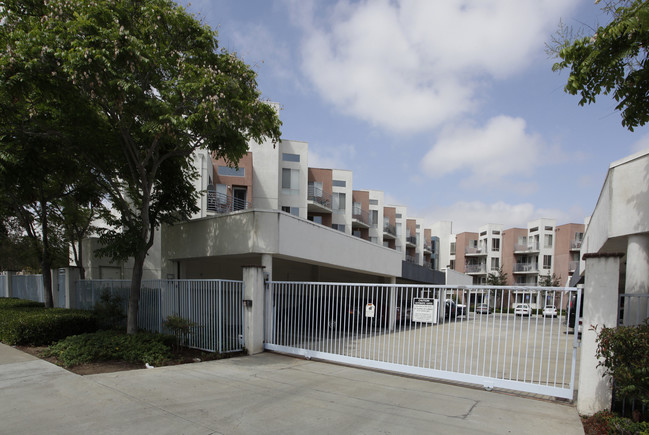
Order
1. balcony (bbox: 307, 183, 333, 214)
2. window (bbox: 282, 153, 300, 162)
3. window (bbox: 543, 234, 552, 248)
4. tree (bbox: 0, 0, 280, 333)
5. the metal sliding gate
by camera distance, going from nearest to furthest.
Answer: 1. the metal sliding gate
2. tree (bbox: 0, 0, 280, 333)
3. window (bbox: 282, 153, 300, 162)
4. balcony (bbox: 307, 183, 333, 214)
5. window (bbox: 543, 234, 552, 248)

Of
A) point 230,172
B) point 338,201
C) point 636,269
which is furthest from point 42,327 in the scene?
point 338,201

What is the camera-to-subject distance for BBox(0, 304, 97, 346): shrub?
10969mm

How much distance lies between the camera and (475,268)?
68.4 metres

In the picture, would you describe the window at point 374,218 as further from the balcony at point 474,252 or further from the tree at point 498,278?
the balcony at point 474,252

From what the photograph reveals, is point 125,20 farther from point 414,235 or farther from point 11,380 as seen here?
point 414,235

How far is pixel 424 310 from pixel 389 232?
44.8 meters

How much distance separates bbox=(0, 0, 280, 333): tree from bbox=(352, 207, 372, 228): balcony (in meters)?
33.3

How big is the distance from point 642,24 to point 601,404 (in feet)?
16.7

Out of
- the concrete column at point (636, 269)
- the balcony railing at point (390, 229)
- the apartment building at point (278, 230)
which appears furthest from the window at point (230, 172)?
the balcony railing at point (390, 229)

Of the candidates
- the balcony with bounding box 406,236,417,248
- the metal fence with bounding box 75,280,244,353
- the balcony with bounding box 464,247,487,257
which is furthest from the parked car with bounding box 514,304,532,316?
the balcony with bounding box 464,247,487,257

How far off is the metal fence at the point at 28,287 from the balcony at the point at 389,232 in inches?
1478

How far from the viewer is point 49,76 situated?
29.5 ft

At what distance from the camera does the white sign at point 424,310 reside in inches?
322

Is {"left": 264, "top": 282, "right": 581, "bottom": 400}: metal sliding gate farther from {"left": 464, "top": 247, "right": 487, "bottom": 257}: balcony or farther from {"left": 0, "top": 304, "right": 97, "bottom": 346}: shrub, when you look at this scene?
{"left": 464, "top": 247, "right": 487, "bottom": 257}: balcony
